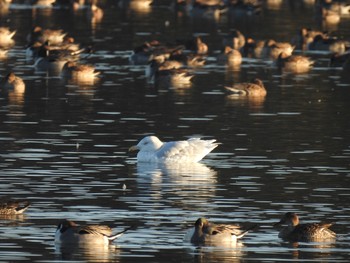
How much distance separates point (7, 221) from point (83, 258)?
11.3ft

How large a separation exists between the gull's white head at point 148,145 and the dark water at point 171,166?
1.56 feet

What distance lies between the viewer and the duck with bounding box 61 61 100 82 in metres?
54.5

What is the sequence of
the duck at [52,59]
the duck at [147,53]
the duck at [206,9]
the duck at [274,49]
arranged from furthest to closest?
the duck at [206,9] → the duck at [274,49] → the duck at [147,53] → the duck at [52,59]

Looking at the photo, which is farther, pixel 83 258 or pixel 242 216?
pixel 242 216

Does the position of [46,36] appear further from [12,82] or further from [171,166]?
[171,166]

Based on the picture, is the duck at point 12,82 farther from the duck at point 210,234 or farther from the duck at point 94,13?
the duck at point 94,13

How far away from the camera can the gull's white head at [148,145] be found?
35.9m

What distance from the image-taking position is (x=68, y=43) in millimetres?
64438

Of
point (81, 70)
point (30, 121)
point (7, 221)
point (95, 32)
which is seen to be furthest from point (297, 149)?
point (95, 32)

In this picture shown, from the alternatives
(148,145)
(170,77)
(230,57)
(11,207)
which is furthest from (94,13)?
(11,207)

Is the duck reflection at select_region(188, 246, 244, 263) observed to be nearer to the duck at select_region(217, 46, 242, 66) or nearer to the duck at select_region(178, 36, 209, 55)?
the duck at select_region(217, 46, 242, 66)

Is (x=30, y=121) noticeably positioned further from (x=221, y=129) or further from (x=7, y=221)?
(x=7, y=221)

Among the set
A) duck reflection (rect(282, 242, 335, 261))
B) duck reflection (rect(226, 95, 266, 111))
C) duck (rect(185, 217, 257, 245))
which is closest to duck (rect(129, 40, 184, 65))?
duck reflection (rect(226, 95, 266, 111))

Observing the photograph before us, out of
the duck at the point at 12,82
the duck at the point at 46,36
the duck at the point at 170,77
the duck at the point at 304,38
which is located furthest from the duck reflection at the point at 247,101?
the duck at the point at 304,38
